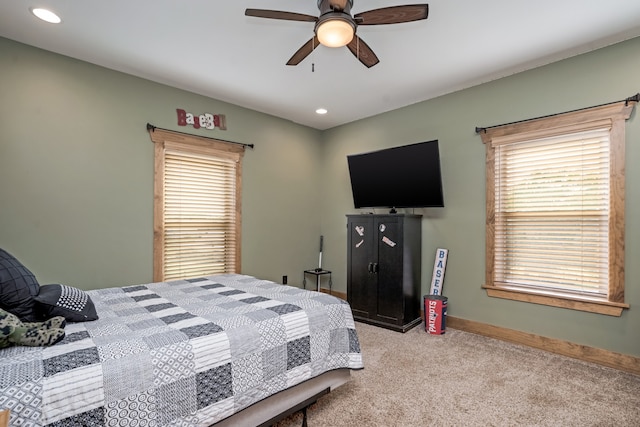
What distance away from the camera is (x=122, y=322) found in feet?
5.92

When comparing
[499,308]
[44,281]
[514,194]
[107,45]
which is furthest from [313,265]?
[107,45]

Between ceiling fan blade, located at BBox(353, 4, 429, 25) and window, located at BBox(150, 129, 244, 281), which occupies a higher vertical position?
ceiling fan blade, located at BBox(353, 4, 429, 25)

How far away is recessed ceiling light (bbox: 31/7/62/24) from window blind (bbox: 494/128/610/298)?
414cm

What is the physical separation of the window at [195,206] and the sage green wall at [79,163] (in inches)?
4.6

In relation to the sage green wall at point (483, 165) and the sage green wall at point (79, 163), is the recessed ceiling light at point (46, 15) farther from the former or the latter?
the sage green wall at point (483, 165)

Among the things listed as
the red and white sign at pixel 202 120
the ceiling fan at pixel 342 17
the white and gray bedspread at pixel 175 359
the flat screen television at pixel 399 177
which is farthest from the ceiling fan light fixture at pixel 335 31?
the red and white sign at pixel 202 120

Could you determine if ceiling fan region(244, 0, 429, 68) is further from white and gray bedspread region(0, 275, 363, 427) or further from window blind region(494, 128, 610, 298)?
window blind region(494, 128, 610, 298)

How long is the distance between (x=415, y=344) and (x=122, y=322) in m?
2.66

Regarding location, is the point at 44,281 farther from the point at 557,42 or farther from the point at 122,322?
the point at 557,42

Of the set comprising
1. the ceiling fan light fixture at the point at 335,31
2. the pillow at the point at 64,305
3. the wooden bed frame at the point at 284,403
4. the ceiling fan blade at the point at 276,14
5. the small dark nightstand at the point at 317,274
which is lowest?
the wooden bed frame at the point at 284,403

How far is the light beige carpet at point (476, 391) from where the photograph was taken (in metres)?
2.04

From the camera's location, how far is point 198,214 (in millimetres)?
3912

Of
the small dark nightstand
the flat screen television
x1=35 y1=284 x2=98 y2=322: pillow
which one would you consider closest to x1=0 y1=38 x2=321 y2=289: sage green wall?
x1=35 y1=284 x2=98 y2=322: pillow

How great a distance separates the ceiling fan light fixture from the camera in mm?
1920
